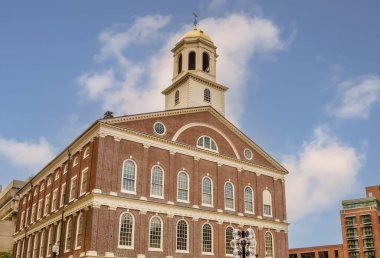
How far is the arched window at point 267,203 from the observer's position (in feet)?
161

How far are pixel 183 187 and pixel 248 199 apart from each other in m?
8.50

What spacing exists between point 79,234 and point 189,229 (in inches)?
378

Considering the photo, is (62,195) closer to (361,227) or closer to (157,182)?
(157,182)

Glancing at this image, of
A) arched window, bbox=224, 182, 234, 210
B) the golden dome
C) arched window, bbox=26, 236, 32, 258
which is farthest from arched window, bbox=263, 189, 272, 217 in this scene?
arched window, bbox=26, 236, 32, 258

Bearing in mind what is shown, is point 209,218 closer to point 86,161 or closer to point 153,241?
point 153,241

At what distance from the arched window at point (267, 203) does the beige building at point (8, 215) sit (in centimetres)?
3946

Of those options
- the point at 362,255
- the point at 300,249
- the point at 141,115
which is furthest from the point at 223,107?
the point at 300,249

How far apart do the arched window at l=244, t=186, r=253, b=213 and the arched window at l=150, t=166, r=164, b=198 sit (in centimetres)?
1047

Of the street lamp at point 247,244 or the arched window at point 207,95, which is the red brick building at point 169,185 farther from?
the street lamp at point 247,244

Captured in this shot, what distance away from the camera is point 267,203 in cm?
4938

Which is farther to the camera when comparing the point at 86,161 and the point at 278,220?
the point at 278,220

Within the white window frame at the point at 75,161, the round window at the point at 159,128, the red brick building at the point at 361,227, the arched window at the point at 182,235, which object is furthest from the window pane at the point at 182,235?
the red brick building at the point at 361,227

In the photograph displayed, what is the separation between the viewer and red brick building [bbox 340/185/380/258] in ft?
346

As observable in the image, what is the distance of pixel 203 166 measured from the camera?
1767 inches
